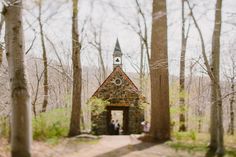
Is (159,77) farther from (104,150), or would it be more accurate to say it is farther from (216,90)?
(104,150)

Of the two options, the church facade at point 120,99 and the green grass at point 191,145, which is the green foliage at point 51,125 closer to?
the green grass at point 191,145

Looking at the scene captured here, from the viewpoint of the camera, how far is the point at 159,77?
1383 centimetres

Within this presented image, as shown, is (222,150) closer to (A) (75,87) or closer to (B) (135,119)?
(A) (75,87)

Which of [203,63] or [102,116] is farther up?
[203,63]

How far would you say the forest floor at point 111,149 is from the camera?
33.2ft

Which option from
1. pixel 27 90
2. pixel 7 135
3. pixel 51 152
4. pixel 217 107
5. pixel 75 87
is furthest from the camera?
pixel 75 87

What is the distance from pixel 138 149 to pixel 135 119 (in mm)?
13209

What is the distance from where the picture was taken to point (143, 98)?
24312mm

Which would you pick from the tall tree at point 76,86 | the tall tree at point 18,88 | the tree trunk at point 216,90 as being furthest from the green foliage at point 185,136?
the tall tree at point 18,88

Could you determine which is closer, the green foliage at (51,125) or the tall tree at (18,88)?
the tall tree at (18,88)

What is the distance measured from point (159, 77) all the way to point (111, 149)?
147 inches

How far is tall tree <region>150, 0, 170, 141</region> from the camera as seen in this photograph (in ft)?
44.0

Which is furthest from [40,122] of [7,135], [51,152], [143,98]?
[143,98]

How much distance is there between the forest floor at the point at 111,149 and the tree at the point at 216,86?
417 millimetres
